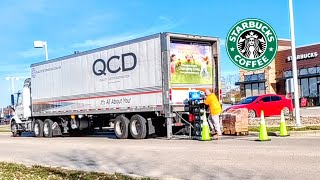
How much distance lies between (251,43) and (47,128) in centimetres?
1409

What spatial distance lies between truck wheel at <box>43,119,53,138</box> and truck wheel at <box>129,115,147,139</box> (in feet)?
23.9

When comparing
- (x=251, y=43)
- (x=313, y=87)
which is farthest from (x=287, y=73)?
(x=251, y=43)

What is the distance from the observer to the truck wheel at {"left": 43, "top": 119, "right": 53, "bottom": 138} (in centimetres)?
2545

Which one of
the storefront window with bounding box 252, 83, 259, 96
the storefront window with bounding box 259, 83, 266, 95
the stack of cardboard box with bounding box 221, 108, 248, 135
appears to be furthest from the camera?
the storefront window with bounding box 252, 83, 259, 96

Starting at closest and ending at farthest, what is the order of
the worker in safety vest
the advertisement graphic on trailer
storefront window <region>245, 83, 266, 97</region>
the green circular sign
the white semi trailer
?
the green circular sign < the worker in safety vest < the white semi trailer < the advertisement graphic on trailer < storefront window <region>245, 83, 266, 97</region>

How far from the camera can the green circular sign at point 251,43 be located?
15.4 metres

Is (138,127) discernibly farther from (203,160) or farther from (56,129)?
(203,160)

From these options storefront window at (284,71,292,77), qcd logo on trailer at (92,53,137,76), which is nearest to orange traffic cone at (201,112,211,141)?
qcd logo on trailer at (92,53,137,76)

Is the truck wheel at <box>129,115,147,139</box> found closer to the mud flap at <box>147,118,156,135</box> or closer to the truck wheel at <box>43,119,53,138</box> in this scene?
the mud flap at <box>147,118,156,135</box>

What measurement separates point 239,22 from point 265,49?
1.20 metres

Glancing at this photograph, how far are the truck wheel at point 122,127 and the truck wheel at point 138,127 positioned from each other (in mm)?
265

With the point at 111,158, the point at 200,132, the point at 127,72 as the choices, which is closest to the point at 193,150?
the point at 111,158

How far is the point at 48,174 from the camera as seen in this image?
948 centimetres

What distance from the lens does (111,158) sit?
12984 millimetres
